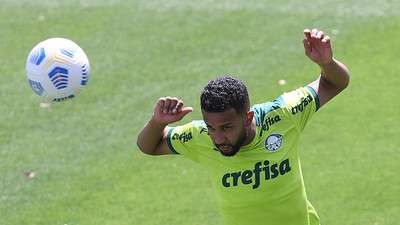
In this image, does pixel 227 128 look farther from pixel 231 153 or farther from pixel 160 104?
pixel 160 104

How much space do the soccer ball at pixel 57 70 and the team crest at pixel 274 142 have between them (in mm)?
2596

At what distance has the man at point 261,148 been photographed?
6.55 m

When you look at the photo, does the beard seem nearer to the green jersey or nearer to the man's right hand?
the green jersey

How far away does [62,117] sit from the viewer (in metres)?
11.8

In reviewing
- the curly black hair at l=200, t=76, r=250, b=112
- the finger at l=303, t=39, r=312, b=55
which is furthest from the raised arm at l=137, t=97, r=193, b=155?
the finger at l=303, t=39, r=312, b=55

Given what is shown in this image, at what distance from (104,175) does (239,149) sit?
412 centimetres

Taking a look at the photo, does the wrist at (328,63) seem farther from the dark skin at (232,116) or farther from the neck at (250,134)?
the neck at (250,134)

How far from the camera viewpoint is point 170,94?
12289 mm

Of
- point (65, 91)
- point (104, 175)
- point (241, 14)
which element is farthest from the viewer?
point (241, 14)

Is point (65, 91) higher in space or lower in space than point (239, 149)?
higher

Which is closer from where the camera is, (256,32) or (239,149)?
(239,149)

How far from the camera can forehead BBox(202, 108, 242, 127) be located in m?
6.17

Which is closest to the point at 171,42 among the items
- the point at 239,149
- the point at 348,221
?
the point at 348,221

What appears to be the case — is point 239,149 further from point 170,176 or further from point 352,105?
point 352,105
